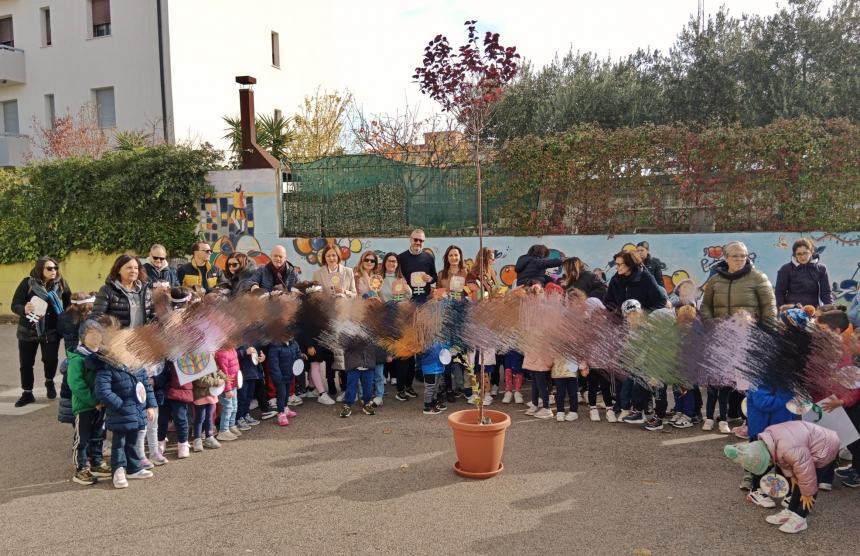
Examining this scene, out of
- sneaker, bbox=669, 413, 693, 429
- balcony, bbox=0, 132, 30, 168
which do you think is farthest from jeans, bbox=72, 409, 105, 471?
balcony, bbox=0, 132, 30, 168

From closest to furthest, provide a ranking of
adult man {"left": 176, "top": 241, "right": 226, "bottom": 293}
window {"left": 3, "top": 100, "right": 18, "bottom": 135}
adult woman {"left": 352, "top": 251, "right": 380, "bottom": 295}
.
A: adult woman {"left": 352, "top": 251, "right": 380, "bottom": 295}, adult man {"left": 176, "top": 241, "right": 226, "bottom": 293}, window {"left": 3, "top": 100, "right": 18, "bottom": 135}

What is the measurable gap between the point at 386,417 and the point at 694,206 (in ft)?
20.4

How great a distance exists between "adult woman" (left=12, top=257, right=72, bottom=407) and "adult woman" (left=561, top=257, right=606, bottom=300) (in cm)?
→ 575

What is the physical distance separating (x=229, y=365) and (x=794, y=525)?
4.74m

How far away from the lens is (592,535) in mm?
4137

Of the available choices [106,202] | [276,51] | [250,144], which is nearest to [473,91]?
[250,144]

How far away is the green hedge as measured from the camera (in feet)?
41.4

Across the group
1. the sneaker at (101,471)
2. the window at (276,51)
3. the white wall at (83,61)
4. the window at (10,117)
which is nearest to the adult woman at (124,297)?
the sneaker at (101,471)

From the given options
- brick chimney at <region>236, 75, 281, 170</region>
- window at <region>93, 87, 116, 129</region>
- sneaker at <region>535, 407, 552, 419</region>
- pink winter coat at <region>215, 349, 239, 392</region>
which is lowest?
sneaker at <region>535, 407, 552, 419</region>

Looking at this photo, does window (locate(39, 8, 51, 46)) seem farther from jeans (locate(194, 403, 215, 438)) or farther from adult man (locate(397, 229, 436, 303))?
jeans (locate(194, 403, 215, 438))

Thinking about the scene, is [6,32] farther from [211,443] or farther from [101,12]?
[211,443]

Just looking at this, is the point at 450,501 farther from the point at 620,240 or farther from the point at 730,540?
the point at 620,240

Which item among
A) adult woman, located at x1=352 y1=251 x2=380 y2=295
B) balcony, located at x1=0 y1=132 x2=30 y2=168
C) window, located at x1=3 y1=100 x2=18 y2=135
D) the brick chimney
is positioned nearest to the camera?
adult woman, located at x1=352 y1=251 x2=380 y2=295

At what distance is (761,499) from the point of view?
4445 millimetres
